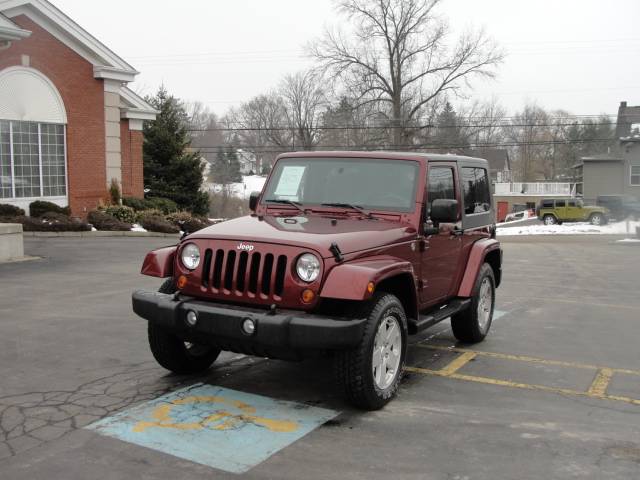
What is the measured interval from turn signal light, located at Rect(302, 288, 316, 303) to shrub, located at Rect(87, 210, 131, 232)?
15652 mm

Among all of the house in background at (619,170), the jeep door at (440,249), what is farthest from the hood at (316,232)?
the house in background at (619,170)

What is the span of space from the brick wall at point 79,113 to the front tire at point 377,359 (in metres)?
18.2

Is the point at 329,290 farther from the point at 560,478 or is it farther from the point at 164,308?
the point at 560,478

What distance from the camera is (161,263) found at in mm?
5324

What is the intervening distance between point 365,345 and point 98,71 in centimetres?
1930

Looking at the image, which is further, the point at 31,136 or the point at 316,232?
the point at 31,136

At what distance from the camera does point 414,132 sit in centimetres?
4894

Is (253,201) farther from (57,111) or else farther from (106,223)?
(57,111)

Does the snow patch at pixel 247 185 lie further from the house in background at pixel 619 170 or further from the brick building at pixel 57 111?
the brick building at pixel 57 111

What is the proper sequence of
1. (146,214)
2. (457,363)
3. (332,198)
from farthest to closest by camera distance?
(146,214), (457,363), (332,198)

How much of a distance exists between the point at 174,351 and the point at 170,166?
926 inches

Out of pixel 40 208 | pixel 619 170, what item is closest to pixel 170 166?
pixel 40 208

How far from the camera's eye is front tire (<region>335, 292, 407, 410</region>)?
15.2 feet

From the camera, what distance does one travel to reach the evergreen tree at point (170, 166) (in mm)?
27938
